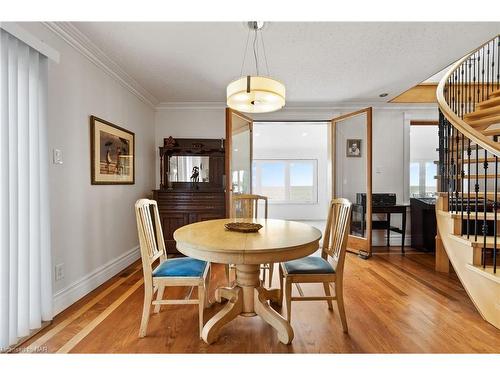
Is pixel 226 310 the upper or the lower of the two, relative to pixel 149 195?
lower

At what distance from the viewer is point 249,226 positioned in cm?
194

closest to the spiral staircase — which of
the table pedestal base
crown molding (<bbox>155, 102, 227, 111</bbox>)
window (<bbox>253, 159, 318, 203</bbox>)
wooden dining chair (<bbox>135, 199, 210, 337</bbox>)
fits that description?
the table pedestal base

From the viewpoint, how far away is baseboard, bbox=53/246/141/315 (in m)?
2.09

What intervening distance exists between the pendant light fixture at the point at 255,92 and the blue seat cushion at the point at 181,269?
4.19 ft

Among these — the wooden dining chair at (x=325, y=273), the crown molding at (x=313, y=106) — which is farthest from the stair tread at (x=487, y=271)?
the crown molding at (x=313, y=106)

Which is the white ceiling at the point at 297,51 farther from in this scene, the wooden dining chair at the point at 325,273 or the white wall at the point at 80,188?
the wooden dining chair at the point at 325,273

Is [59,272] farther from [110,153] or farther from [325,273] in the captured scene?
[325,273]

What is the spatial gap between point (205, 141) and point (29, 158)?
2.63m

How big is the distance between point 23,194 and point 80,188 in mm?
630

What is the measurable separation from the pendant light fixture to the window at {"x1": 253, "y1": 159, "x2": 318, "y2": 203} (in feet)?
17.5

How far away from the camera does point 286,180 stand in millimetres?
7453

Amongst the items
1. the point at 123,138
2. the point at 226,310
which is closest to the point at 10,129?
the point at 123,138

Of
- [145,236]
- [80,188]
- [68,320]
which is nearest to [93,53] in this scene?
[80,188]

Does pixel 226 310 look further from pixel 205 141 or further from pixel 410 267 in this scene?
pixel 205 141
